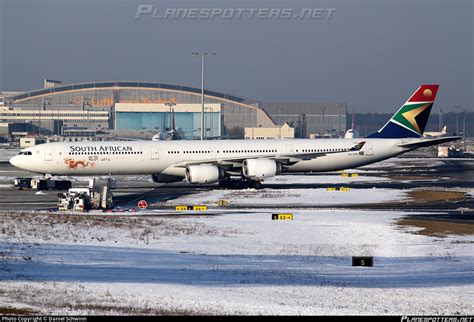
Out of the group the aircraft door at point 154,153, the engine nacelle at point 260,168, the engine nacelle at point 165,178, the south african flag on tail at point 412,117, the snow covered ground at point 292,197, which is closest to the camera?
the snow covered ground at point 292,197

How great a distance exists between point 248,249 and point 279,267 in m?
4.29

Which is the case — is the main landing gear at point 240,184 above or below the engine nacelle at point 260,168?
below

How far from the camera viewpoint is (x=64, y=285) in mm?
23375

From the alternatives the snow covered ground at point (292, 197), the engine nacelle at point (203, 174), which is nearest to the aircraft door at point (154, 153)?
the engine nacelle at point (203, 174)

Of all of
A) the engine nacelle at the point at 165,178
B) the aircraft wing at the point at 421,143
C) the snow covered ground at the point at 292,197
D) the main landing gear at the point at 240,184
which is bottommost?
the snow covered ground at the point at 292,197

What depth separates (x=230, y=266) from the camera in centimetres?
2781

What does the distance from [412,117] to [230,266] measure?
4476cm

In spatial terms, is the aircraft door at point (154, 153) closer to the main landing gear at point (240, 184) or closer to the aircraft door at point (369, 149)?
the main landing gear at point (240, 184)

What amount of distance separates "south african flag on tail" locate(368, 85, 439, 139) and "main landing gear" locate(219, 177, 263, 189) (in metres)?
13.6

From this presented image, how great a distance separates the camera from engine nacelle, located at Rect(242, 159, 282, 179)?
59781 millimetres

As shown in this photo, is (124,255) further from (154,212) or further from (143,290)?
(154,212)

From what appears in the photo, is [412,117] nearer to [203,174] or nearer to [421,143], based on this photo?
[421,143]

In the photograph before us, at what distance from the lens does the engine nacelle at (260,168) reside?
59781mm

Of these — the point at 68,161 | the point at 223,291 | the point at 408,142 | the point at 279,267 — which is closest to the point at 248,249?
the point at 279,267
